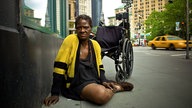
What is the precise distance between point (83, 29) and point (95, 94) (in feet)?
2.63

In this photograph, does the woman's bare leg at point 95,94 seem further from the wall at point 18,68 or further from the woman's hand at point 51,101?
the wall at point 18,68

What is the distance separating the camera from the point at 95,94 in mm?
3182

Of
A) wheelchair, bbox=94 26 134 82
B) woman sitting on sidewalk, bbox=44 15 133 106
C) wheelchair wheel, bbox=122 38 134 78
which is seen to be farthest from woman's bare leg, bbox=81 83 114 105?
wheelchair, bbox=94 26 134 82

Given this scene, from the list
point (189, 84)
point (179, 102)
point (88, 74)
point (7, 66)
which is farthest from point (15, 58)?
point (189, 84)

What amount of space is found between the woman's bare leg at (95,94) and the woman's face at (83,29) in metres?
0.61

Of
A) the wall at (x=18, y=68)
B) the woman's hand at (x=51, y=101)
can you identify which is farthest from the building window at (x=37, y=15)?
the woman's hand at (x=51, y=101)

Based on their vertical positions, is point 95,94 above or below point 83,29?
below

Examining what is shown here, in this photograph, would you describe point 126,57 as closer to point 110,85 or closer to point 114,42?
point 114,42

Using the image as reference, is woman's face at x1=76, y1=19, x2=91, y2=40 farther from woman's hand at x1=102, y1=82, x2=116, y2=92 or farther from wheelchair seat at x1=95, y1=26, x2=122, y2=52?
wheelchair seat at x1=95, y1=26, x2=122, y2=52

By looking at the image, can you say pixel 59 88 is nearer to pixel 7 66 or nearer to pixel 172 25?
pixel 7 66

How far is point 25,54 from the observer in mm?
2473

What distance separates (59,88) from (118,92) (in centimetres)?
100

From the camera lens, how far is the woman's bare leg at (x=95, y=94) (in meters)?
3.18

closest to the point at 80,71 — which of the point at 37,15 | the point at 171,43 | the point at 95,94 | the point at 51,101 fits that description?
the point at 95,94
